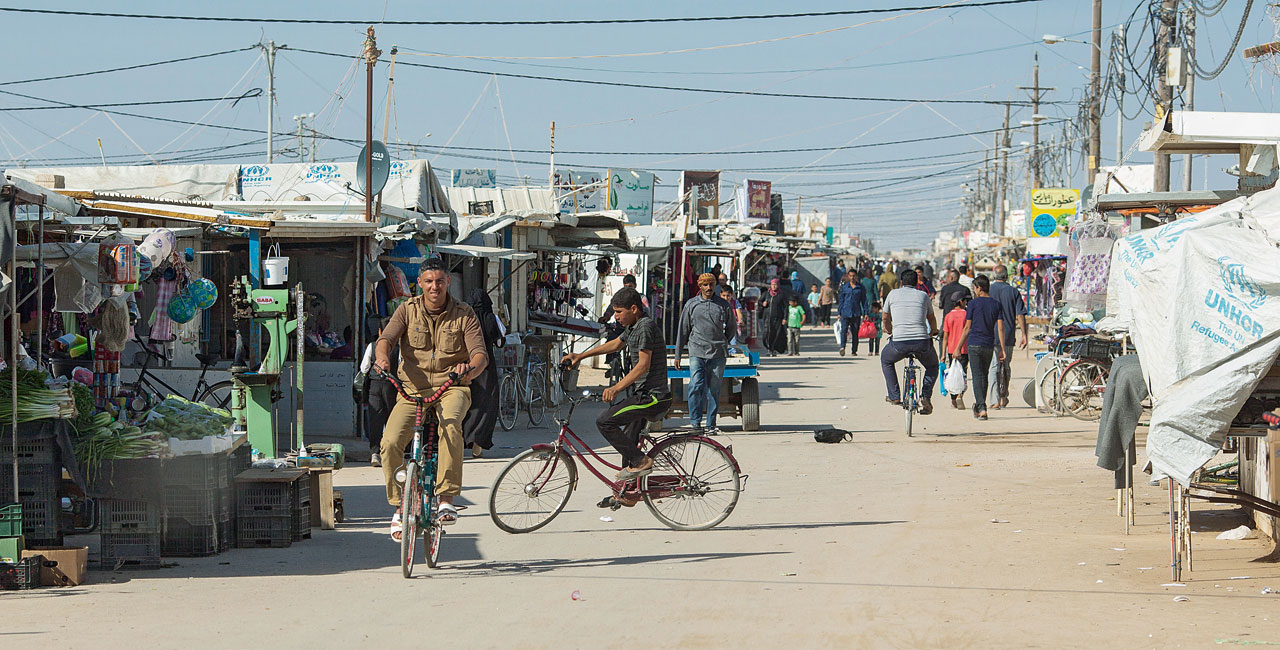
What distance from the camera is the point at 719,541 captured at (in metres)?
9.31

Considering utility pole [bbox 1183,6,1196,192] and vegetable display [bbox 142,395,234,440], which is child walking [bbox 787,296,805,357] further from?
vegetable display [bbox 142,395,234,440]

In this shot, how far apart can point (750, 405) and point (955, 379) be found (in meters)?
3.07

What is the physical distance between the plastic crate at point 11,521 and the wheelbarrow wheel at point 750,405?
33.4ft

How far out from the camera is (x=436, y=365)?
8312mm

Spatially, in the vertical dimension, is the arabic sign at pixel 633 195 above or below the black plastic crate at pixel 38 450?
above

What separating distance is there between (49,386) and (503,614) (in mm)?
3478

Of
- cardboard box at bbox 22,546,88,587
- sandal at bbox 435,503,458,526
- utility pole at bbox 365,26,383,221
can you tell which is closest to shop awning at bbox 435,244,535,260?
utility pole at bbox 365,26,383,221

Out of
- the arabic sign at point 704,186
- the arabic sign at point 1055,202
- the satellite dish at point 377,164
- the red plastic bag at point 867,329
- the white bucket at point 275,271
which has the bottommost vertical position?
the red plastic bag at point 867,329

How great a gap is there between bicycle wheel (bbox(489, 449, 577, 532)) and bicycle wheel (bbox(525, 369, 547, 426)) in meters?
8.05

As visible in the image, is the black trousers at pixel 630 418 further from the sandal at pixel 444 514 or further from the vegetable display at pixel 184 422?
the vegetable display at pixel 184 422

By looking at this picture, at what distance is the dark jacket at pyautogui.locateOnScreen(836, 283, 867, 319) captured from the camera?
30.4 m

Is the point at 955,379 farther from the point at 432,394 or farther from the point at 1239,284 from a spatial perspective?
the point at 432,394

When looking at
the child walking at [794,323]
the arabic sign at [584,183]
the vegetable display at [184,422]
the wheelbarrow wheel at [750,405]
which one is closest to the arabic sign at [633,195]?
the arabic sign at [584,183]

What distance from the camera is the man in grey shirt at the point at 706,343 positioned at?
47.8 feet
